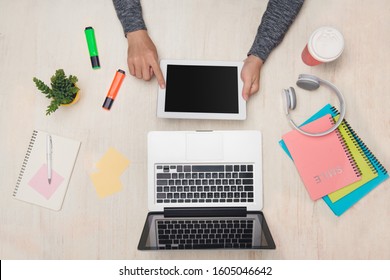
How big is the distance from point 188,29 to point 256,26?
7.6 inches

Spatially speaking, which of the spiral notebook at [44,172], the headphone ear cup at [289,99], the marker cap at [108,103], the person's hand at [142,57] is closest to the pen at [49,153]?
the spiral notebook at [44,172]

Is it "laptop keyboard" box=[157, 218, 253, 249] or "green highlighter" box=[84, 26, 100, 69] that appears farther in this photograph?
"green highlighter" box=[84, 26, 100, 69]

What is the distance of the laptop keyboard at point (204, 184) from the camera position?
94 centimetres

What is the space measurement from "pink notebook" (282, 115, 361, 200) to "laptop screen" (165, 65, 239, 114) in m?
0.19

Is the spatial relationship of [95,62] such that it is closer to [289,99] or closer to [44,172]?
[44,172]

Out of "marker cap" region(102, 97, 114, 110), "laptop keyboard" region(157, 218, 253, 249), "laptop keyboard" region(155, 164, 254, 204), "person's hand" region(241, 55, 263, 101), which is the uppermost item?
"person's hand" region(241, 55, 263, 101)

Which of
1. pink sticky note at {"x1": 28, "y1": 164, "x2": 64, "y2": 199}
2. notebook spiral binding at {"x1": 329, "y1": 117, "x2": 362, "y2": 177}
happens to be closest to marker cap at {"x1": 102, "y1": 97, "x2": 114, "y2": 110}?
pink sticky note at {"x1": 28, "y1": 164, "x2": 64, "y2": 199}

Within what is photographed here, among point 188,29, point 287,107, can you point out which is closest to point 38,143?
point 188,29

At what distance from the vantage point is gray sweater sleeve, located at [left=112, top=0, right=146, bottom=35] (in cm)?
98

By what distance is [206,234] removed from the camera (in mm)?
907

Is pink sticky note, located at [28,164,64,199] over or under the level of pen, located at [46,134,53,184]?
under

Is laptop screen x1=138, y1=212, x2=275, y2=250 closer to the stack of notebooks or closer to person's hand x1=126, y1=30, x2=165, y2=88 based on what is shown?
the stack of notebooks

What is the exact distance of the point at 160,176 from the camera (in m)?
0.95

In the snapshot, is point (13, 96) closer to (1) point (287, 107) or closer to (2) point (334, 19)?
(1) point (287, 107)
